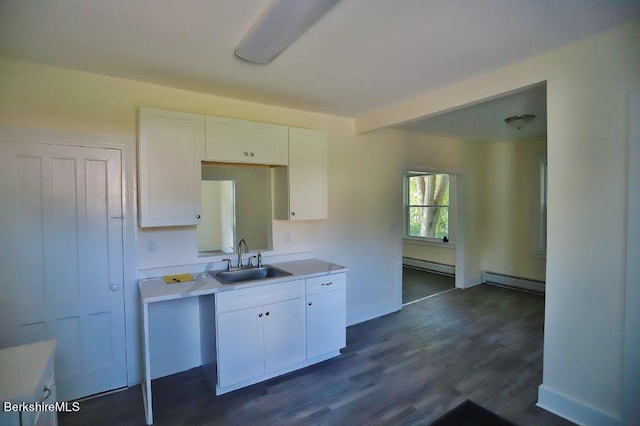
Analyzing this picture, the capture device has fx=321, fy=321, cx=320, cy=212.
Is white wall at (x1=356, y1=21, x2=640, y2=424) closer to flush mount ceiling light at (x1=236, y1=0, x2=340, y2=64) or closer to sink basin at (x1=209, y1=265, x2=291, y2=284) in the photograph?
flush mount ceiling light at (x1=236, y1=0, x2=340, y2=64)

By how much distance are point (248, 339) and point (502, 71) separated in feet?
9.45

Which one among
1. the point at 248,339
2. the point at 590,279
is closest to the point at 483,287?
the point at 590,279

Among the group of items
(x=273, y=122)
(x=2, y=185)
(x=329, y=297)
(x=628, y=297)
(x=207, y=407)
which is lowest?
(x=207, y=407)

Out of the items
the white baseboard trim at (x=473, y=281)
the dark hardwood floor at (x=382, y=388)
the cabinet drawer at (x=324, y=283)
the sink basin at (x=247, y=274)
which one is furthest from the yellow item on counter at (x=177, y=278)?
the white baseboard trim at (x=473, y=281)

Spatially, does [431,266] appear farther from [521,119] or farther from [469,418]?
[469,418]

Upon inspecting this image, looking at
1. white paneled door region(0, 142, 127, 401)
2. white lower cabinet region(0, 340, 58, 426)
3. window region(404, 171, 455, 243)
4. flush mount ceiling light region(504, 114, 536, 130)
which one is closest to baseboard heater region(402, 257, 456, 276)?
window region(404, 171, 455, 243)

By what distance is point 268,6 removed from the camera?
1625 millimetres

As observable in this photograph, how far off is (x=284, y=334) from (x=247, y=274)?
68 centimetres

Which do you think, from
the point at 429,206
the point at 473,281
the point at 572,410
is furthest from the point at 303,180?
the point at 429,206

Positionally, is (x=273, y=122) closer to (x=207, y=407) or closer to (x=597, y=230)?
(x=207, y=407)

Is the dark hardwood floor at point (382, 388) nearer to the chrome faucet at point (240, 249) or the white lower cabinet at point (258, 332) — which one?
the white lower cabinet at point (258, 332)

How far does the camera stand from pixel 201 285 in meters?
2.52

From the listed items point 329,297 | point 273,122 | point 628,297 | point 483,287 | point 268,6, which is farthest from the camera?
point 483,287

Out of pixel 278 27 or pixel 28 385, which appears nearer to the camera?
pixel 28 385
